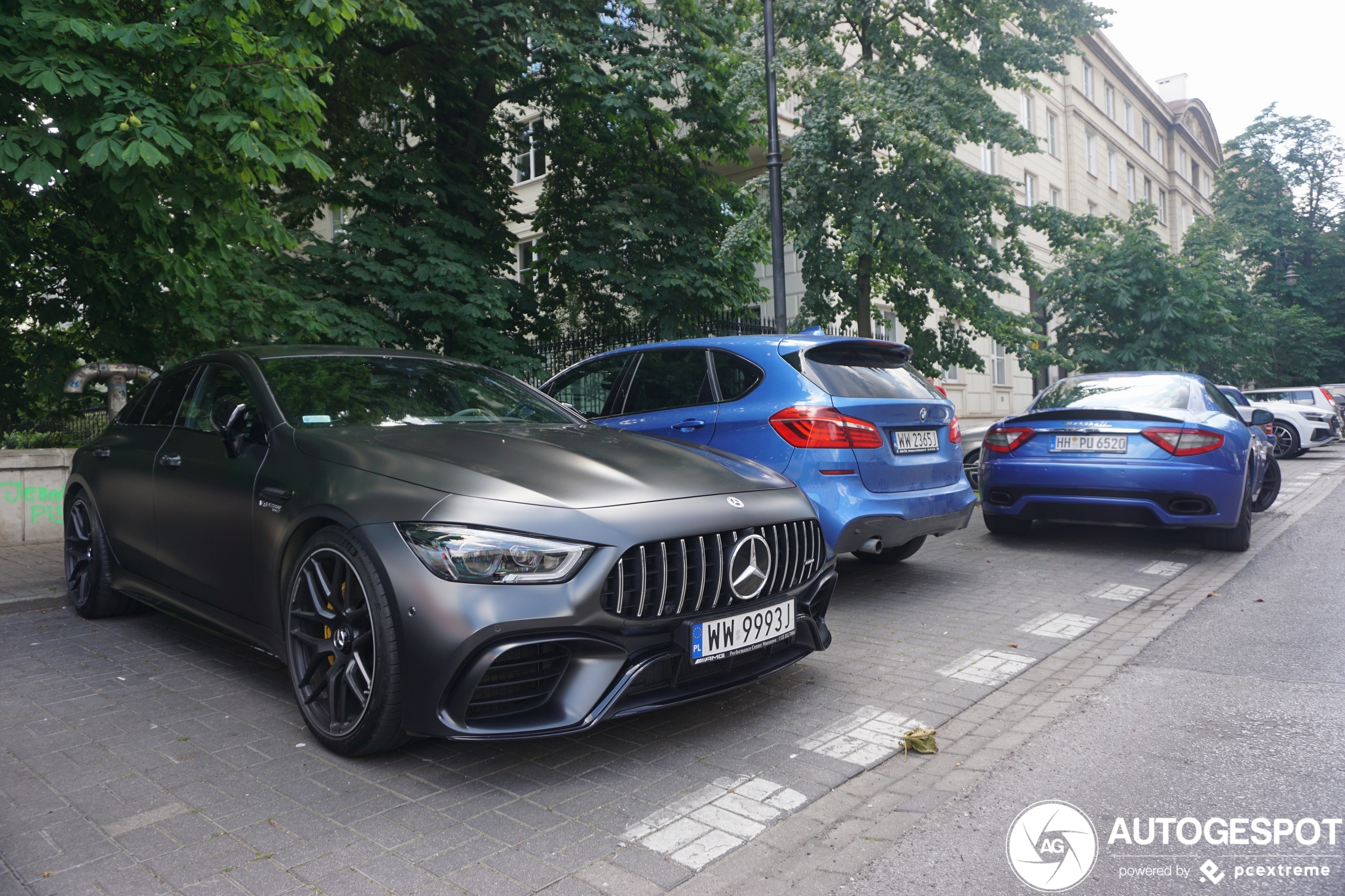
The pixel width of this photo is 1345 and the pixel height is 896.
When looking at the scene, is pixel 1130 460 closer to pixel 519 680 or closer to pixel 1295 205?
pixel 519 680

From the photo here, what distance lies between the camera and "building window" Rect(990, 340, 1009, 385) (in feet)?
88.5

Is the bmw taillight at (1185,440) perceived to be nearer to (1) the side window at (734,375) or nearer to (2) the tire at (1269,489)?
(1) the side window at (734,375)

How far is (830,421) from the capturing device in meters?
5.45

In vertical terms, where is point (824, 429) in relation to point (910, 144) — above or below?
below

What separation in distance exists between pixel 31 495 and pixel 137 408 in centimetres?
518

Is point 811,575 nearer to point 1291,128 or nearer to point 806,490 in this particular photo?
point 806,490

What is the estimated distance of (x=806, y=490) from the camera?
5453 millimetres

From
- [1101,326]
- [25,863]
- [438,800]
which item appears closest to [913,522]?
[438,800]

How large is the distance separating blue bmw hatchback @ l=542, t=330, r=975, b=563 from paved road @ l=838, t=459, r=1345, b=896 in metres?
1.56

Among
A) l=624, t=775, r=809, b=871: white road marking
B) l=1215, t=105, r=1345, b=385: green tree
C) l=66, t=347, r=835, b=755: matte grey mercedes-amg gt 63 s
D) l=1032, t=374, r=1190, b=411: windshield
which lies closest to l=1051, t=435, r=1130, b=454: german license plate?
l=1032, t=374, r=1190, b=411: windshield

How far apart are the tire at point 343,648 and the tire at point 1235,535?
7138mm

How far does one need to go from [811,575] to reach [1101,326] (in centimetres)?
1645

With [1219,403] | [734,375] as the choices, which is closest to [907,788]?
[734,375]

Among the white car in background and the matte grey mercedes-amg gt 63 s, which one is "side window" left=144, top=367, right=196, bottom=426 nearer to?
the matte grey mercedes-amg gt 63 s
